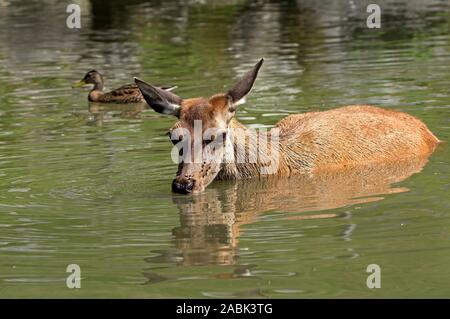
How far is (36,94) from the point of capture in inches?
792

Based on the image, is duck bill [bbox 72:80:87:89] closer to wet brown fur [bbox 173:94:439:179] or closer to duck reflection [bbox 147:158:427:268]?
wet brown fur [bbox 173:94:439:179]

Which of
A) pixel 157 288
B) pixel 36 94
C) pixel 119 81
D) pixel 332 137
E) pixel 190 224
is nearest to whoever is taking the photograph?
pixel 157 288

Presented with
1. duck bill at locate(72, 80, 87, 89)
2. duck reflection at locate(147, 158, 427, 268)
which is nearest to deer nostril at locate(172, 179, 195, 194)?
duck reflection at locate(147, 158, 427, 268)

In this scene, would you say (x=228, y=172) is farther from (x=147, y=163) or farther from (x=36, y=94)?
(x=36, y=94)

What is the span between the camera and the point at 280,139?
1311 centimetres

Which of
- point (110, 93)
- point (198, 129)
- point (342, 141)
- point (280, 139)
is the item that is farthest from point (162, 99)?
point (110, 93)

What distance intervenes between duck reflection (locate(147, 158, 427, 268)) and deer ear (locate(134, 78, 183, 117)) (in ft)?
3.00

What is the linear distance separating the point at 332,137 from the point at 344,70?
288 inches

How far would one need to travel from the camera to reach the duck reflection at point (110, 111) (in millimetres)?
18208

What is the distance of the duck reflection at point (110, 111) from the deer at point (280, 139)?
5.03m

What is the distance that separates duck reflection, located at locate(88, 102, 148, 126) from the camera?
717 inches
